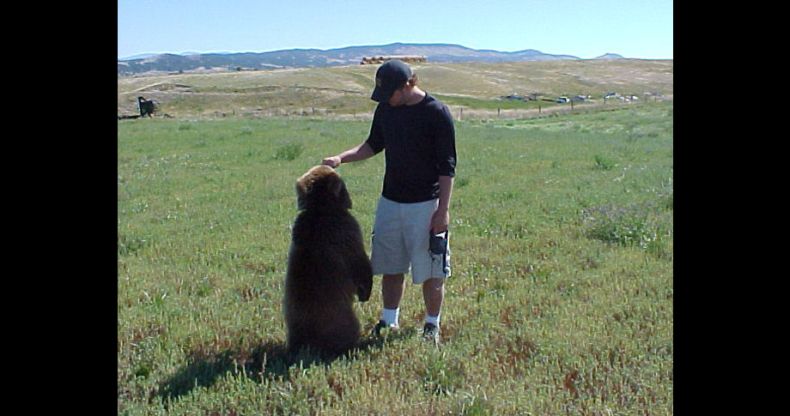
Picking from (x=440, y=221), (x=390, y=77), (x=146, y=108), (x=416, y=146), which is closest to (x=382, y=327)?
(x=440, y=221)

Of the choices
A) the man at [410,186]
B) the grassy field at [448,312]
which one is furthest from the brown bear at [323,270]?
the man at [410,186]

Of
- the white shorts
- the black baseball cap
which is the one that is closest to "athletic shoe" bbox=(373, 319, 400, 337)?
the white shorts

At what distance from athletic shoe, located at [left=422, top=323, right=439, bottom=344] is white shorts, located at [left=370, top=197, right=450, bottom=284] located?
0.39 metres

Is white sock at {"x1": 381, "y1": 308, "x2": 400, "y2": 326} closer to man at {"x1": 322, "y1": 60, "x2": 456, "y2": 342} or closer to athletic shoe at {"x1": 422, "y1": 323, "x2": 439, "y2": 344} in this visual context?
man at {"x1": 322, "y1": 60, "x2": 456, "y2": 342}

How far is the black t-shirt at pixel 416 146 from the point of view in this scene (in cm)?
473

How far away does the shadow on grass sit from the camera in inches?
171

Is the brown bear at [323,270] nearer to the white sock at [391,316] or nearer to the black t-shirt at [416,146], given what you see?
the black t-shirt at [416,146]

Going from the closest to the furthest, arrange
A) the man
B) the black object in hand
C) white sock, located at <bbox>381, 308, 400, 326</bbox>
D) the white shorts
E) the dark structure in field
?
the man < the black object in hand < the white shorts < white sock, located at <bbox>381, 308, 400, 326</bbox> < the dark structure in field

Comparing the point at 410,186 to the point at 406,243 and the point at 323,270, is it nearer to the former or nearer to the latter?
the point at 406,243
